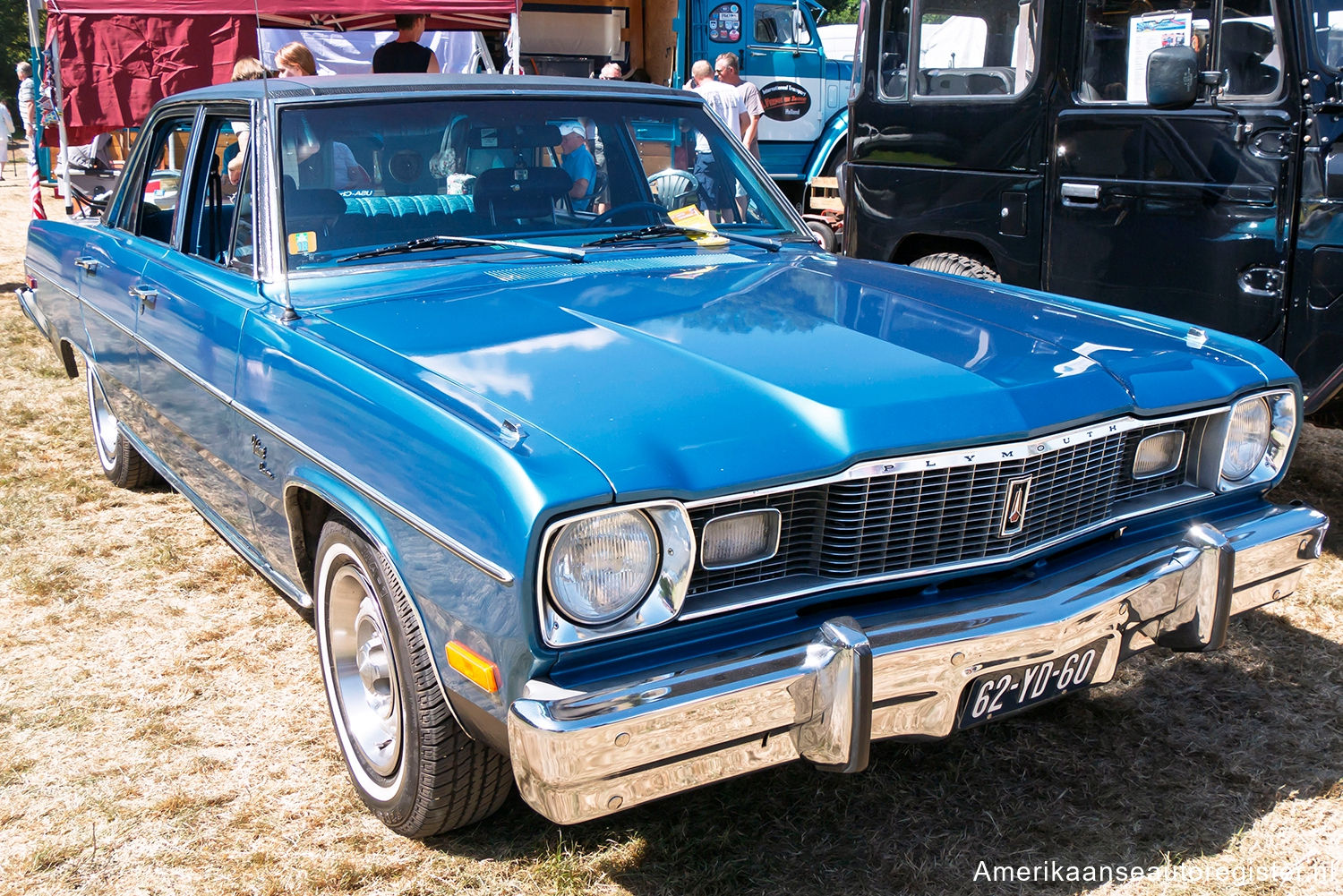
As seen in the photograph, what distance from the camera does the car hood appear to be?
210 centimetres

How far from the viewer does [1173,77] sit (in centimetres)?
407

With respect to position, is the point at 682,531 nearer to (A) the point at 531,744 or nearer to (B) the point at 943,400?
(A) the point at 531,744

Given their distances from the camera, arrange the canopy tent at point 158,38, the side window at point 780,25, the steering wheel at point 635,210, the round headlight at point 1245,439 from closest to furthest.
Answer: the round headlight at point 1245,439, the steering wheel at point 635,210, the canopy tent at point 158,38, the side window at point 780,25

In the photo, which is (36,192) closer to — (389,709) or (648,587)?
(389,709)

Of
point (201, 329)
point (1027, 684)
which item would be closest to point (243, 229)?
point (201, 329)

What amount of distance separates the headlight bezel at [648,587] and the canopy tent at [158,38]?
294 inches

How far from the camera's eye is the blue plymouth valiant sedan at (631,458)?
6.51 ft

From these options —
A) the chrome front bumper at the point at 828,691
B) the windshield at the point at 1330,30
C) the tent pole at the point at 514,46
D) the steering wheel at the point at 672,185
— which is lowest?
the chrome front bumper at the point at 828,691

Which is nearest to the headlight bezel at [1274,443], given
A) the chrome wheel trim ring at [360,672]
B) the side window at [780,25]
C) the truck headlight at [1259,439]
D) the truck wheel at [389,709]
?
the truck headlight at [1259,439]

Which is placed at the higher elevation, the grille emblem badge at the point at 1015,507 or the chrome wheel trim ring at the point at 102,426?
the grille emblem badge at the point at 1015,507

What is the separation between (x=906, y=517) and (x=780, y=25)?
11.2 m

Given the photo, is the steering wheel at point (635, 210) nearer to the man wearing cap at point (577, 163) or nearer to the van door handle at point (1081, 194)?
the man wearing cap at point (577, 163)

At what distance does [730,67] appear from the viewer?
9570mm

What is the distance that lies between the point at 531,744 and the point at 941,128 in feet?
13.6
